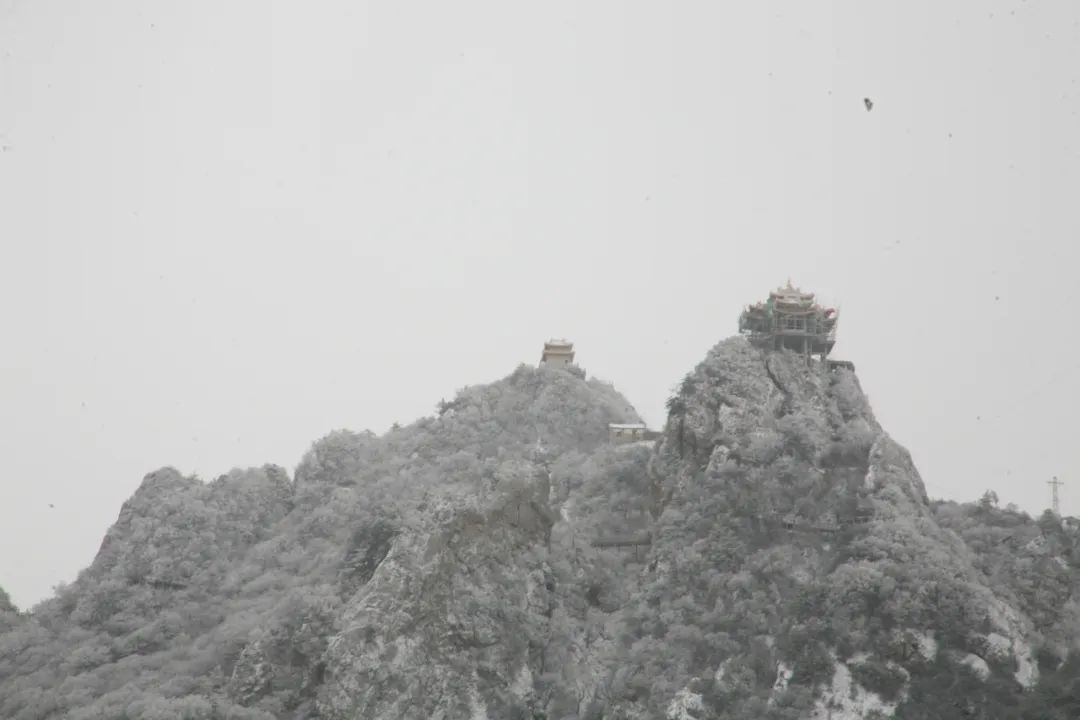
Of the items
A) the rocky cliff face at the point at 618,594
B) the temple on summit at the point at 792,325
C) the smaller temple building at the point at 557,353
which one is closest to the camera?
the rocky cliff face at the point at 618,594

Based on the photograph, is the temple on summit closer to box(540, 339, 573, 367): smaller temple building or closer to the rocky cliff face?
the rocky cliff face

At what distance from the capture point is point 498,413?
6169 cm

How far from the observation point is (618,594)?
44.3m

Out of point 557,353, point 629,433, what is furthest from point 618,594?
point 557,353

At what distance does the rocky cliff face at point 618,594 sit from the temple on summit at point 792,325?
1.72 m

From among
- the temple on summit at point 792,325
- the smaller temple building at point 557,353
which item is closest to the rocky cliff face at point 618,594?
the temple on summit at point 792,325

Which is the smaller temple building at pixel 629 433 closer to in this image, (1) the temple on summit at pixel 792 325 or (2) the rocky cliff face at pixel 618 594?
(2) the rocky cliff face at pixel 618 594

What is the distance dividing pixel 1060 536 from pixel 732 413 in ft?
48.0

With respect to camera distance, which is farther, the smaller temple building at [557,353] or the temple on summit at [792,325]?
the smaller temple building at [557,353]

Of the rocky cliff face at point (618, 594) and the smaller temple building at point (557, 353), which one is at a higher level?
the smaller temple building at point (557, 353)

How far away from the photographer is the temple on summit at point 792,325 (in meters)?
51.4

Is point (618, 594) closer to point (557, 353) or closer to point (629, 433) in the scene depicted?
point (629, 433)

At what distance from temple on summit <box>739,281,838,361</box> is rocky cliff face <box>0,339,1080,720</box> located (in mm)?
1718

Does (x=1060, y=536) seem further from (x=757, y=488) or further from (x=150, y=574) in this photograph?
(x=150, y=574)
